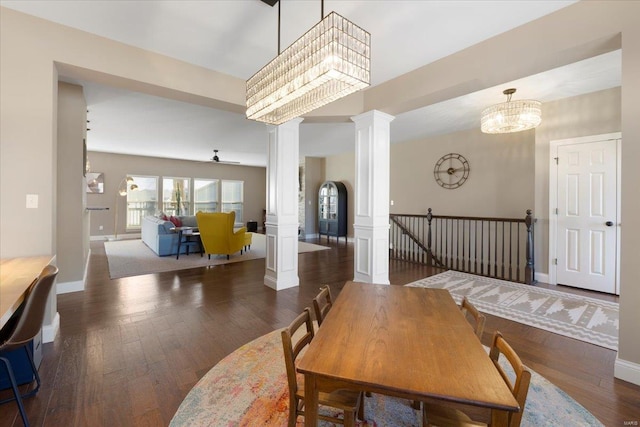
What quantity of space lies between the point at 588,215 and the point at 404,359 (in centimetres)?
452

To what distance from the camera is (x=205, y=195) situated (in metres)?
10.7

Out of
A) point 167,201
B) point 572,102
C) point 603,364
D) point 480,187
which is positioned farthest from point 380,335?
point 167,201

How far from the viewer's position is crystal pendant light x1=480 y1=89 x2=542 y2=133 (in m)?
3.34

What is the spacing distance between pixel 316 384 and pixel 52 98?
3018 mm

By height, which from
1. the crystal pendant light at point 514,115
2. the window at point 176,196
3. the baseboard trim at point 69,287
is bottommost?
the baseboard trim at point 69,287

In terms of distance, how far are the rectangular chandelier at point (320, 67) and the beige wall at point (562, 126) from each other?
4.11 meters

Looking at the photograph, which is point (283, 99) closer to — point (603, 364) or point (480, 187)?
point (603, 364)

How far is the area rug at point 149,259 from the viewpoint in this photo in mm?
4949

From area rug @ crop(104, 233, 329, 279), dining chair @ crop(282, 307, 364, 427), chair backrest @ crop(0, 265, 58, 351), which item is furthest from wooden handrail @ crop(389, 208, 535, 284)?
chair backrest @ crop(0, 265, 58, 351)

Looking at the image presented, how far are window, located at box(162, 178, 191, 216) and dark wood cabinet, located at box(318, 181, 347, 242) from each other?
503 cm

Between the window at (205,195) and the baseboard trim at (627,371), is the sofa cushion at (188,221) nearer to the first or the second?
the window at (205,195)

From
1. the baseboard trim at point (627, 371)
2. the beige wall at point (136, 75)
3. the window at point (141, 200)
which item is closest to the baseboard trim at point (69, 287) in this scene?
the beige wall at point (136, 75)

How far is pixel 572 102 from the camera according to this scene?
408 centimetres

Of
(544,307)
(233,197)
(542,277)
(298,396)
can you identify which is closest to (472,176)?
(542,277)
